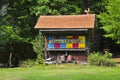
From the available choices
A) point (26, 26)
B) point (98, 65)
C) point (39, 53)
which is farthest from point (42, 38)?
point (26, 26)

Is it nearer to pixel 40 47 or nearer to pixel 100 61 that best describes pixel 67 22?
pixel 40 47

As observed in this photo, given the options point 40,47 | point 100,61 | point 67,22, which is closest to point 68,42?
point 67,22

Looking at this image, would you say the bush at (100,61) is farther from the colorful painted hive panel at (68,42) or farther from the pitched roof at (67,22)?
the pitched roof at (67,22)

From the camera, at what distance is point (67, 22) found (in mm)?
28328

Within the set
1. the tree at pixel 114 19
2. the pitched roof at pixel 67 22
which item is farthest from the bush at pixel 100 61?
the tree at pixel 114 19

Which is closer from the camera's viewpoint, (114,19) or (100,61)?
(100,61)

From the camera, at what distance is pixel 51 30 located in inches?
1073

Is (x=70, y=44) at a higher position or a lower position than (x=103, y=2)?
lower

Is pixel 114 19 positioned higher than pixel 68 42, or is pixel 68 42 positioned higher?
pixel 114 19

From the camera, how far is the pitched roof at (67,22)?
27.3 m

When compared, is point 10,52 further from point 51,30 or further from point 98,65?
point 98,65

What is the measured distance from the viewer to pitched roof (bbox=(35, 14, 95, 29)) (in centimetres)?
2733

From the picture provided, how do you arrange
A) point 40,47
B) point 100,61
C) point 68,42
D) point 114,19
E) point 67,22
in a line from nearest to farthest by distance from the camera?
point 100,61, point 68,42, point 67,22, point 40,47, point 114,19

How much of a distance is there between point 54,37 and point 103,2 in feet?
43.0
